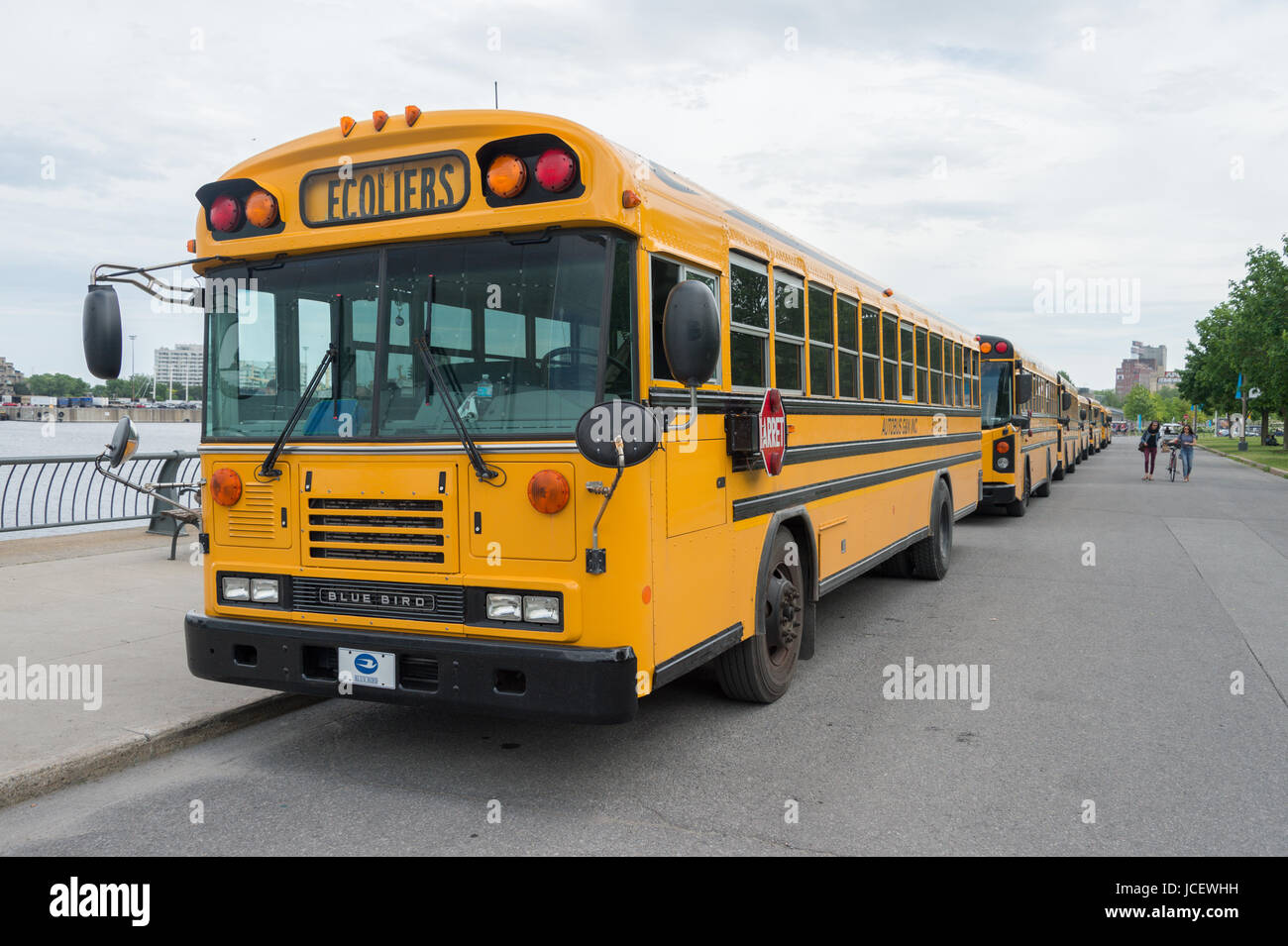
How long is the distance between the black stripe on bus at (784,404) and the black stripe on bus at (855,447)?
8.4 inches

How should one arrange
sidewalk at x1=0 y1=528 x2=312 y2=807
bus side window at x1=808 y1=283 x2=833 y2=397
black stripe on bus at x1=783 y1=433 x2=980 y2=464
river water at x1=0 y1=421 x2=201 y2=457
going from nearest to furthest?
sidewalk at x1=0 y1=528 x2=312 y2=807, black stripe on bus at x1=783 y1=433 x2=980 y2=464, bus side window at x1=808 y1=283 x2=833 y2=397, river water at x1=0 y1=421 x2=201 y2=457

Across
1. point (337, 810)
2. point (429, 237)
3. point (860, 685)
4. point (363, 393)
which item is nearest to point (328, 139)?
point (429, 237)

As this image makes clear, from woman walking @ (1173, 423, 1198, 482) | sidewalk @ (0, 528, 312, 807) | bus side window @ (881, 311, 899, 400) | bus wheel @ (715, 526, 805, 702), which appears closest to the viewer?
sidewalk @ (0, 528, 312, 807)

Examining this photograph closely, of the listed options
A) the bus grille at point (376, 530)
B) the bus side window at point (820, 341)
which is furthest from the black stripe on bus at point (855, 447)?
the bus grille at point (376, 530)

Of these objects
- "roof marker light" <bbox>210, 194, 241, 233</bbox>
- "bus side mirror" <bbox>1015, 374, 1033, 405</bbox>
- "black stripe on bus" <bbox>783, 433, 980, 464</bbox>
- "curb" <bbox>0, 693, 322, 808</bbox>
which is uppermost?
"roof marker light" <bbox>210, 194, 241, 233</bbox>

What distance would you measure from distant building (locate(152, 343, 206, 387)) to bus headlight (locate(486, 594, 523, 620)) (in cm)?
185

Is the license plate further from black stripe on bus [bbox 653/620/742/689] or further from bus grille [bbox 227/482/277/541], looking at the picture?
black stripe on bus [bbox 653/620/742/689]

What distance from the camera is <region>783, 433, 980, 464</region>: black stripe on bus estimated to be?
5853mm

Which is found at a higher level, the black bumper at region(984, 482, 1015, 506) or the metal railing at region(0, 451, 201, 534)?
the metal railing at region(0, 451, 201, 534)

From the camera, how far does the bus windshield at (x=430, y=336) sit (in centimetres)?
397

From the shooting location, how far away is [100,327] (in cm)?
460

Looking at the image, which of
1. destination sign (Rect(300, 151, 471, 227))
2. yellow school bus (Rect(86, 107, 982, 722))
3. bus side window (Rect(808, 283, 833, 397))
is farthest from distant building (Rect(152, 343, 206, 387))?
bus side window (Rect(808, 283, 833, 397))

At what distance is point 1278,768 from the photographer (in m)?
4.61
